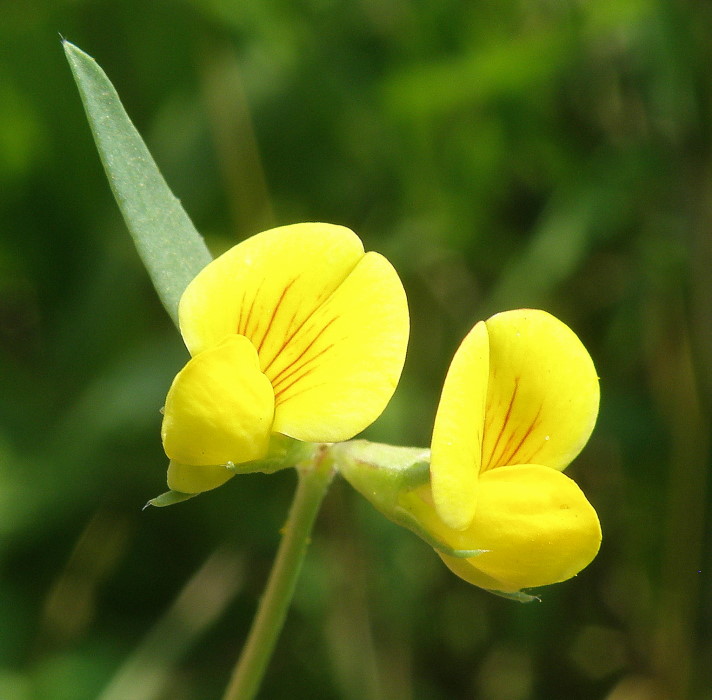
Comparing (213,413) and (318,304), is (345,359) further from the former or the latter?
(213,413)

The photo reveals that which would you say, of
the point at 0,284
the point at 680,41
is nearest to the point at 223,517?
the point at 0,284

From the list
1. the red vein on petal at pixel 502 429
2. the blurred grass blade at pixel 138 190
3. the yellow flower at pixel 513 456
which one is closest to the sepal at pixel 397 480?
the yellow flower at pixel 513 456

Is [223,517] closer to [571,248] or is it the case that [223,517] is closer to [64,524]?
[64,524]

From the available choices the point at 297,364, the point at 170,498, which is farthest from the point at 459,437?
the point at 170,498

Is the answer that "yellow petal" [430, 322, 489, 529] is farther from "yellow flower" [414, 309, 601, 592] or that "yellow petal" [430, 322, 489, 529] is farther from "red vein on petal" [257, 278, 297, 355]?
"red vein on petal" [257, 278, 297, 355]

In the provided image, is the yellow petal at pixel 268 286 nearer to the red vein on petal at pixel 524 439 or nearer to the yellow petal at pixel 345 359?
the yellow petal at pixel 345 359

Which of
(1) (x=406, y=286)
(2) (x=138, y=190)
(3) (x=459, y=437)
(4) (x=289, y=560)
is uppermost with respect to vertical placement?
(2) (x=138, y=190)

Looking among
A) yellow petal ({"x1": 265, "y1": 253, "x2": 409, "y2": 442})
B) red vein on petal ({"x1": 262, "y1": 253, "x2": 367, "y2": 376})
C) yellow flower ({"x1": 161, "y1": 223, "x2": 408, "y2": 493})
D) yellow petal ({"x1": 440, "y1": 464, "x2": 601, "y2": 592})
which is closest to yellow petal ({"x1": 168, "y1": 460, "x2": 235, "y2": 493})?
yellow flower ({"x1": 161, "y1": 223, "x2": 408, "y2": 493})
